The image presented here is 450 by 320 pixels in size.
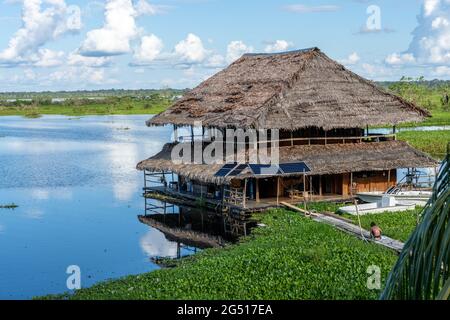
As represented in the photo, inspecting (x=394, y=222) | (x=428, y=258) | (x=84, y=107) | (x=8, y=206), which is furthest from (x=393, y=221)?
(x=84, y=107)

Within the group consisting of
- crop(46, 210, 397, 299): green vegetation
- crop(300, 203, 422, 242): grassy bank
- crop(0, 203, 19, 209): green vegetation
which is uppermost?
crop(300, 203, 422, 242): grassy bank

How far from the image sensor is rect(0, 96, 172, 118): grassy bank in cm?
9694

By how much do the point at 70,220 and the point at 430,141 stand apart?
25.1 meters

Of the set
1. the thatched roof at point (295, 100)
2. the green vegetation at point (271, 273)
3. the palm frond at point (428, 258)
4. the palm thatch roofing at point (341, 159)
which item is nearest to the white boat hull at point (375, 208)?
the palm thatch roofing at point (341, 159)

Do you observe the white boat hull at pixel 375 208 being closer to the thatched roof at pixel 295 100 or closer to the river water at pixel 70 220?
the thatched roof at pixel 295 100

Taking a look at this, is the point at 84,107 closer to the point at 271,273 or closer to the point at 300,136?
the point at 300,136

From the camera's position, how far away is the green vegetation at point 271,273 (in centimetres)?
1273

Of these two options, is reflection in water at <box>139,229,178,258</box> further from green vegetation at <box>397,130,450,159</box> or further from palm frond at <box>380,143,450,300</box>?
green vegetation at <box>397,130,450,159</box>

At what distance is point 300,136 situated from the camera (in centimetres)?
2572

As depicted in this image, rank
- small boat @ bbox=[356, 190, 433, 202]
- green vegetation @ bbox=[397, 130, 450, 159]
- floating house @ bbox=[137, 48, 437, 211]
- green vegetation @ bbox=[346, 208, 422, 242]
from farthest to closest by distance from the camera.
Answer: green vegetation @ bbox=[397, 130, 450, 159] < floating house @ bbox=[137, 48, 437, 211] < small boat @ bbox=[356, 190, 433, 202] < green vegetation @ bbox=[346, 208, 422, 242]

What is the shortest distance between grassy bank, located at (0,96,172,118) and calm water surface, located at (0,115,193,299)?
49.1 meters

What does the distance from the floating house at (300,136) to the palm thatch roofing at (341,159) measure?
38 millimetres

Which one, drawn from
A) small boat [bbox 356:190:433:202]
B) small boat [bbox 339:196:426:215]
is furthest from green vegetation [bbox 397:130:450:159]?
small boat [bbox 339:196:426:215]
